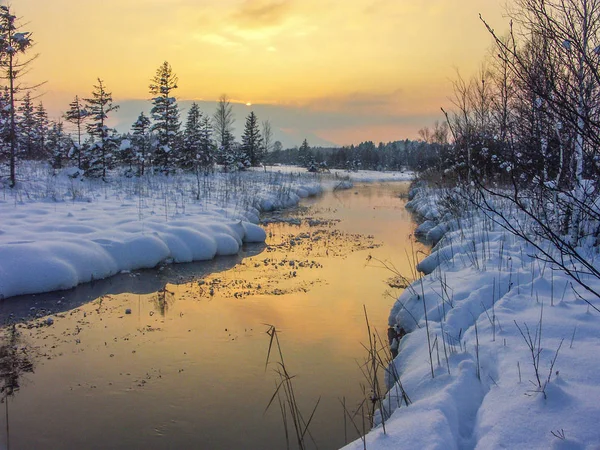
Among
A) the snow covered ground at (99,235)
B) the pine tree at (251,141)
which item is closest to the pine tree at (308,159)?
the pine tree at (251,141)

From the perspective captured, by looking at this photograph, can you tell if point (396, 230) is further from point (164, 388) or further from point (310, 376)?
point (164, 388)

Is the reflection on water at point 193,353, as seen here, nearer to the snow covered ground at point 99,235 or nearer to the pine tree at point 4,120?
the snow covered ground at point 99,235

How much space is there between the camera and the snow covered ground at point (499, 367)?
262 cm

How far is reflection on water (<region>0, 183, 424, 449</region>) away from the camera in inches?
145

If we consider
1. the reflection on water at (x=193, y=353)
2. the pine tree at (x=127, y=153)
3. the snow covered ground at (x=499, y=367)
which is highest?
the pine tree at (x=127, y=153)

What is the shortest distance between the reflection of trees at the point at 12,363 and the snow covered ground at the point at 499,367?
11.9ft

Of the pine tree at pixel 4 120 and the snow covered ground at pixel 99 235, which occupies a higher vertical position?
the pine tree at pixel 4 120

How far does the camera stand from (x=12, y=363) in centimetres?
464

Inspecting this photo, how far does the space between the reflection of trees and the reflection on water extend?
0.39 ft

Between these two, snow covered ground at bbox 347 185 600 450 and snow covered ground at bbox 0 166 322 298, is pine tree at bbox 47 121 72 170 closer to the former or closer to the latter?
snow covered ground at bbox 0 166 322 298

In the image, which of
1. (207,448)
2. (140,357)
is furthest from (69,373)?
(207,448)

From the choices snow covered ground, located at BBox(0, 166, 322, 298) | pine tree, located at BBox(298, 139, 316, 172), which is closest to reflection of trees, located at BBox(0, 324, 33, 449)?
snow covered ground, located at BBox(0, 166, 322, 298)

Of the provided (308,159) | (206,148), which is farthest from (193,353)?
(308,159)

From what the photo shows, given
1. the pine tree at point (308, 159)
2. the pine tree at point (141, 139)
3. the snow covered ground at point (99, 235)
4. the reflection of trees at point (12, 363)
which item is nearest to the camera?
the reflection of trees at point (12, 363)
